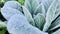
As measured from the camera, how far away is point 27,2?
0.59 metres

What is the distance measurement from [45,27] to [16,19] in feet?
0.36

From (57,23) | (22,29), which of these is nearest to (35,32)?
(22,29)

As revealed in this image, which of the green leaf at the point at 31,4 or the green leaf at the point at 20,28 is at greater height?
the green leaf at the point at 31,4

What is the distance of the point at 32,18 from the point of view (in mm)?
570

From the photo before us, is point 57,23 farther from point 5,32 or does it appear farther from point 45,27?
point 5,32

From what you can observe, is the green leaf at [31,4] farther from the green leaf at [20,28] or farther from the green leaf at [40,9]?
the green leaf at [20,28]

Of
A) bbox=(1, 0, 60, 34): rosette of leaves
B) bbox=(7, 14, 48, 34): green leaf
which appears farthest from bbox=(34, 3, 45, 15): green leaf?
bbox=(7, 14, 48, 34): green leaf

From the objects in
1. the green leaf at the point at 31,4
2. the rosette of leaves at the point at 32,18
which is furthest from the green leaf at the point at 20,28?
the green leaf at the point at 31,4

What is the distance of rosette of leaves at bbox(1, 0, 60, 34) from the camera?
488mm

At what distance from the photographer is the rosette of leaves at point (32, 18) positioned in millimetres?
488

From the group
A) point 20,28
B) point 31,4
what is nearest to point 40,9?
point 31,4

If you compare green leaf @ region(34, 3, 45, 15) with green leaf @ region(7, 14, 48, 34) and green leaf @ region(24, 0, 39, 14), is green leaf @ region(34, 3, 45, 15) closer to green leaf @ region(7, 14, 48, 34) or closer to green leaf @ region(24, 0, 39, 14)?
green leaf @ region(24, 0, 39, 14)

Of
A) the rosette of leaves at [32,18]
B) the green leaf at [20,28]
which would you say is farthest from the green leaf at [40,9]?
the green leaf at [20,28]

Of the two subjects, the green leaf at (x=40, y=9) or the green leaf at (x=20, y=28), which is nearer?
the green leaf at (x=20, y=28)
